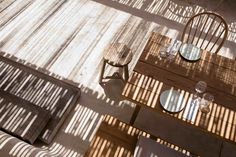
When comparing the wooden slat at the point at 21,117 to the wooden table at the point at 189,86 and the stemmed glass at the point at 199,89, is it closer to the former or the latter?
the wooden table at the point at 189,86

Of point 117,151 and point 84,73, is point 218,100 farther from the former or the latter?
point 84,73

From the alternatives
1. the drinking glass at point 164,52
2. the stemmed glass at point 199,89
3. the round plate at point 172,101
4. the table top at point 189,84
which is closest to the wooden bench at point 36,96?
the table top at point 189,84

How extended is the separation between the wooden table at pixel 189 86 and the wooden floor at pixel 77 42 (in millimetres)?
674

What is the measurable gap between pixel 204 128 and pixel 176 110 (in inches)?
11.6

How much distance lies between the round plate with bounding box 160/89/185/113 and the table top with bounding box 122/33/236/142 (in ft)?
0.12

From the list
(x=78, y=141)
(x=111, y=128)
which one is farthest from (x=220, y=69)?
(x=78, y=141)

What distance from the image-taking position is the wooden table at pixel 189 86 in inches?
111

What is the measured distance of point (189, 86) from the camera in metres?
3.07

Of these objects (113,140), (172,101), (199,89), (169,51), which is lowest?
(113,140)

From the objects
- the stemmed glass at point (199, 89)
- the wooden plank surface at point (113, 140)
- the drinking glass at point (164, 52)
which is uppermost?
the drinking glass at point (164, 52)

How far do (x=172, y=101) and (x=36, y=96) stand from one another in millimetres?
1793

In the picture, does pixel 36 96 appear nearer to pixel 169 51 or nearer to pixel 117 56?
pixel 117 56

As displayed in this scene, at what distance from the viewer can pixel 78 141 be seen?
358cm

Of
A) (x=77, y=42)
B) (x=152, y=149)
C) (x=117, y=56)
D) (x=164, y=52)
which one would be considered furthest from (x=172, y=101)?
(x=77, y=42)
